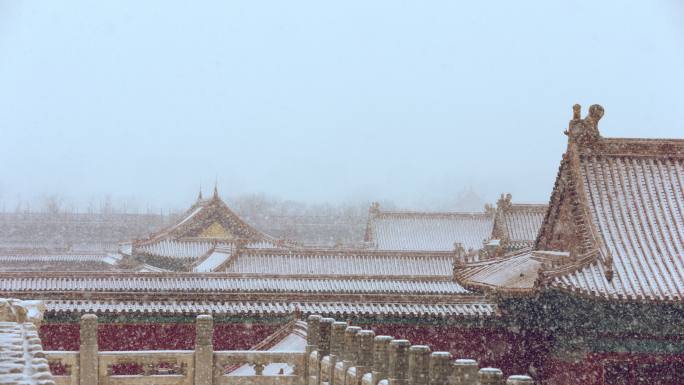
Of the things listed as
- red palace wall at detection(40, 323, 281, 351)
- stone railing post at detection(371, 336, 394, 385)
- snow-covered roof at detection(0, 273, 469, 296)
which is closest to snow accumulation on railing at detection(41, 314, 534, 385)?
stone railing post at detection(371, 336, 394, 385)

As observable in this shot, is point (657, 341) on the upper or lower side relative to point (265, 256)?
lower

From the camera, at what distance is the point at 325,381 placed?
11.1 m

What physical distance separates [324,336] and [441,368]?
4097 mm

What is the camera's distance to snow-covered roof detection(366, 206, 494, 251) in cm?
4472

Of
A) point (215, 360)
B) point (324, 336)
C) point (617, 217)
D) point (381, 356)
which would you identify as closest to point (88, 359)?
point (215, 360)

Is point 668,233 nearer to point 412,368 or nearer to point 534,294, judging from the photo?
point 534,294

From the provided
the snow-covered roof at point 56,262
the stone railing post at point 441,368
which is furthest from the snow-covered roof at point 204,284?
the snow-covered roof at point 56,262

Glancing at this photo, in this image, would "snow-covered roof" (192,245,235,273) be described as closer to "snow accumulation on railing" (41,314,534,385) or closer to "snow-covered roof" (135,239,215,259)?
"snow-covered roof" (135,239,215,259)

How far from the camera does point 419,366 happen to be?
26.9ft

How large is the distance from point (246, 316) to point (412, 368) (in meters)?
10.1

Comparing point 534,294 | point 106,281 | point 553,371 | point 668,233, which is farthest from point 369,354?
point 106,281

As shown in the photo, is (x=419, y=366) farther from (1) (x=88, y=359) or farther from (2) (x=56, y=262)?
(2) (x=56, y=262)

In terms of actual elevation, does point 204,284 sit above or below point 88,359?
above

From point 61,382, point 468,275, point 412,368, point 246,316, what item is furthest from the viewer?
point 246,316
